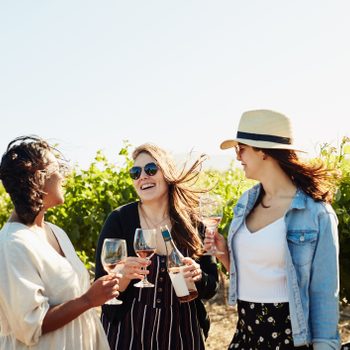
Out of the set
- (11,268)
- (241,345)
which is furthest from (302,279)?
(11,268)

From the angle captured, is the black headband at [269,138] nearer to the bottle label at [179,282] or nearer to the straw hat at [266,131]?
the straw hat at [266,131]

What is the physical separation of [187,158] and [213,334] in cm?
428

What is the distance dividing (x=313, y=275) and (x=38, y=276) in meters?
1.41

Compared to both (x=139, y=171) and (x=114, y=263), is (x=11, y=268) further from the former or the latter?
(x=139, y=171)

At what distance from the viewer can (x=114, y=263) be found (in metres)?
3.12

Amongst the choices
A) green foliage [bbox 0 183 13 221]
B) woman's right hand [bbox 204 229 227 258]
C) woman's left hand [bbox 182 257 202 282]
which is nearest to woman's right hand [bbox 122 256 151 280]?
woman's left hand [bbox 182 257 202 282]

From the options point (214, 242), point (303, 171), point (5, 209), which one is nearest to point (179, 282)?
point (214, 242)

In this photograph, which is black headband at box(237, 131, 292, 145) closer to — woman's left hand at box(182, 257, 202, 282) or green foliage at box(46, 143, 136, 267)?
woman's left hand at box(182, 257, 202, 282)

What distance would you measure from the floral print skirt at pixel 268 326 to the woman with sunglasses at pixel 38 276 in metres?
0.80

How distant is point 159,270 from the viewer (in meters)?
3.93

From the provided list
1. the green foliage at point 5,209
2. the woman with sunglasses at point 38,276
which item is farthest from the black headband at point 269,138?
the green foliage at point 5,209

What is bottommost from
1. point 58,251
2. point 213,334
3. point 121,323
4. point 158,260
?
point 213,334

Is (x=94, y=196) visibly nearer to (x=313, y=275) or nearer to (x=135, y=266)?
(x=135, y=266)

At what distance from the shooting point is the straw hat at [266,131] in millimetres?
3324
